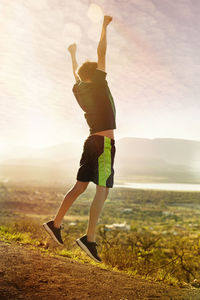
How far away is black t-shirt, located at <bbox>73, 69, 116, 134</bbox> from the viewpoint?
3.56 metres

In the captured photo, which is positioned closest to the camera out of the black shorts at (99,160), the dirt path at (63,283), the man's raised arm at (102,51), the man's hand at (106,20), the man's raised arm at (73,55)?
the dirt path at (63,283)

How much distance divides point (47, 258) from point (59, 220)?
59 centimetres

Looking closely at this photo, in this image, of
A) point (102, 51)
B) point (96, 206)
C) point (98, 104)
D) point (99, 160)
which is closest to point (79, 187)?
point (96, 206)

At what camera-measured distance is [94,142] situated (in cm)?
356

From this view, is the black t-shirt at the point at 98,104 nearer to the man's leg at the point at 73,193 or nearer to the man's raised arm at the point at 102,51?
the man's raised arm at the point at 102,51

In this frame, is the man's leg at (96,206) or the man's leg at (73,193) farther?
the man's leg at (73,193)

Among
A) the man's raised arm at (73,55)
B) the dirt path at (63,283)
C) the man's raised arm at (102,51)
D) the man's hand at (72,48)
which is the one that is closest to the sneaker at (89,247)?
the dirt path at (63,283)

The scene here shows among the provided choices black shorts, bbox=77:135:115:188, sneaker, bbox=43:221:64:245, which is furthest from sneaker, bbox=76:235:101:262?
black shorts, bbox=77:135:115:188

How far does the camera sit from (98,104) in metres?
3.58

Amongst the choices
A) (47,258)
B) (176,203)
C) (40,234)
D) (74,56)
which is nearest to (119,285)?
(47,258)

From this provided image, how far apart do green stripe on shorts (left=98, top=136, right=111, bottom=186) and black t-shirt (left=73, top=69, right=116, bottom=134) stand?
18 cm

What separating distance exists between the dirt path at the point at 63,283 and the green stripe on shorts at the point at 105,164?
1.06 m

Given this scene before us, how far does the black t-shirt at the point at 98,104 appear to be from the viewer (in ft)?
11.7

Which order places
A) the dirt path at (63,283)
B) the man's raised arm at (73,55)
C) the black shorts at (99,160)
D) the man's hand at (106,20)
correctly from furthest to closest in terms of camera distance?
the man's raised arm at (73,55) < the man's hand at (106,20) < the black shorts at (99,160) < the dirt path at (63,283)
